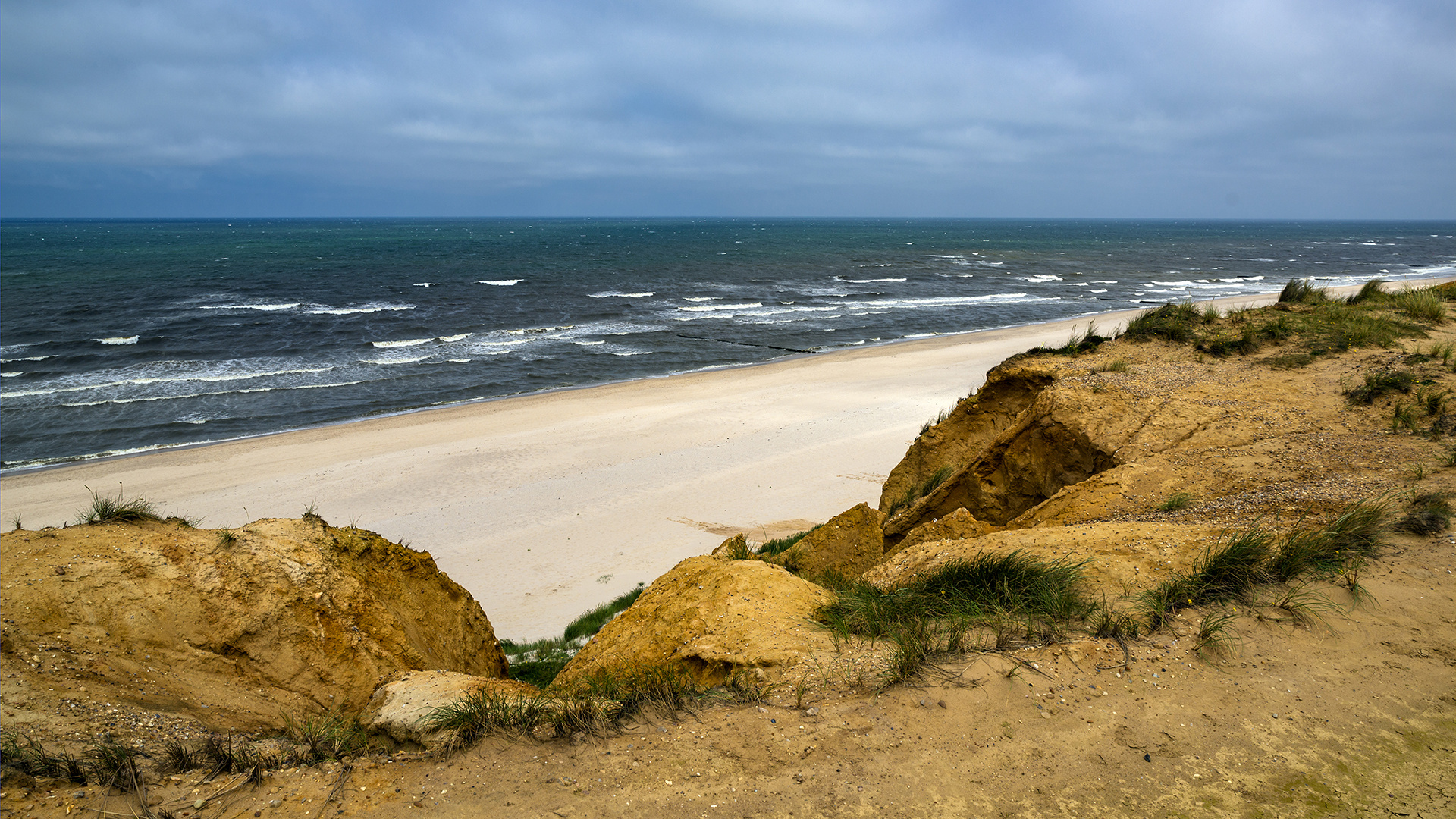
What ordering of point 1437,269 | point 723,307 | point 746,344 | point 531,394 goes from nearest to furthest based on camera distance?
point 531,394
point 746,344
point 723,307
point 1437,269

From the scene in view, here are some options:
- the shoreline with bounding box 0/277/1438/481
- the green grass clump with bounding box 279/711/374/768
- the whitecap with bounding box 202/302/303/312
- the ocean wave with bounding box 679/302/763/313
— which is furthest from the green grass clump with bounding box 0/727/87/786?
the whitecap with bounding box 202/302/303/312

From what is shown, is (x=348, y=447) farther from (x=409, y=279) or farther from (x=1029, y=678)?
(x=409, y=279)

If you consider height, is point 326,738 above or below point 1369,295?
below

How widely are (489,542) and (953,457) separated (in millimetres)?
8499

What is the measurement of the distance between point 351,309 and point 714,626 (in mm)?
45301

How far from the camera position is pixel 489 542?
1365 cm

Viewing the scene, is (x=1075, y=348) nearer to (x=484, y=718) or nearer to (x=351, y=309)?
(x=484, y=718)

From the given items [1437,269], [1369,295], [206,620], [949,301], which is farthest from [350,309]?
[1437,269]

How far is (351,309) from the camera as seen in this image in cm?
4400

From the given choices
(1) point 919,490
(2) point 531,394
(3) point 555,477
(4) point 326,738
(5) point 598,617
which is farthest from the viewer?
(2) point 531,394

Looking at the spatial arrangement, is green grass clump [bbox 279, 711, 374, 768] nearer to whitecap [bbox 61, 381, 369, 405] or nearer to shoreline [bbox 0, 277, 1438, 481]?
shoreline [bbox 0, 277, 1438, 481]

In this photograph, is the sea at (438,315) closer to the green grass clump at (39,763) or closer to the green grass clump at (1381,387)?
the green grass clump at (39,763)

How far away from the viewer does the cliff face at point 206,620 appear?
14.9ft

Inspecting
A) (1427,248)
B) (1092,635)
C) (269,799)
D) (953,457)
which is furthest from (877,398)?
(1427,248)
